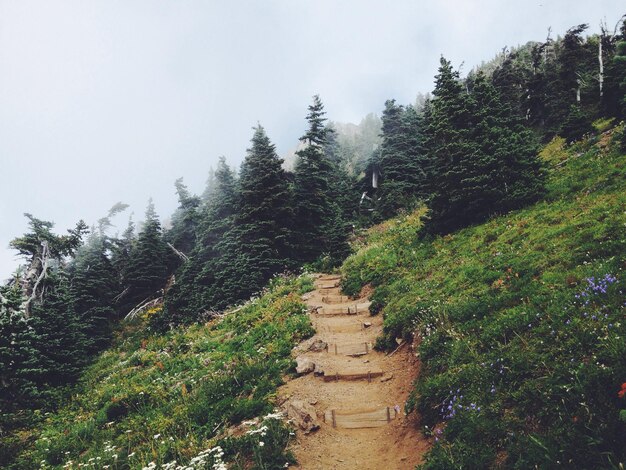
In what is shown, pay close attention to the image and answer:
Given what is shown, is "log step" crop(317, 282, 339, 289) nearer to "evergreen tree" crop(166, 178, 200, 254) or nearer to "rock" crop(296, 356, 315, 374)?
"rock" crop(296, 356, 315, 374)

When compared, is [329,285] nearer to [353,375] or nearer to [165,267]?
[353,375]

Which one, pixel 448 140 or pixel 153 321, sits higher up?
pixel 448 140

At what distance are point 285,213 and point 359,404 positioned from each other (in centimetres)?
2141

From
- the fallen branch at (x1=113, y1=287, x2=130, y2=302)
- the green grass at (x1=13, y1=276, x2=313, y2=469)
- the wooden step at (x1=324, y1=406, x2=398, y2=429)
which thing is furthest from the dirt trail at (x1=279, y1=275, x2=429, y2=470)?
the fallen branch at (x1=113, y1=287, x2=130, y2=302)

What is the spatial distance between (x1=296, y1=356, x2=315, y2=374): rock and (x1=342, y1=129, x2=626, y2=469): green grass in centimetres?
252

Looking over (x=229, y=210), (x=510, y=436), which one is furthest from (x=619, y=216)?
(x=229, y=210)

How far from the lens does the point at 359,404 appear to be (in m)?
8.47

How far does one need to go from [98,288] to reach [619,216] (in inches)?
1666

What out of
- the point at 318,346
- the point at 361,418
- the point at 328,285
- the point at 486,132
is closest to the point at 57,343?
the point at 328,285

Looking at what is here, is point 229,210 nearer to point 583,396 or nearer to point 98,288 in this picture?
point 98,288

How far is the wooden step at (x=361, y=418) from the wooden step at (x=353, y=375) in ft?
4.87

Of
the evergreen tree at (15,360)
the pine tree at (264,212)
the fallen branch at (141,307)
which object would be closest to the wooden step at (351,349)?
the evergreen tree at (15,360)

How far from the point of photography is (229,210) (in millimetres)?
34750

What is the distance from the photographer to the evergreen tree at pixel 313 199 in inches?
1160
